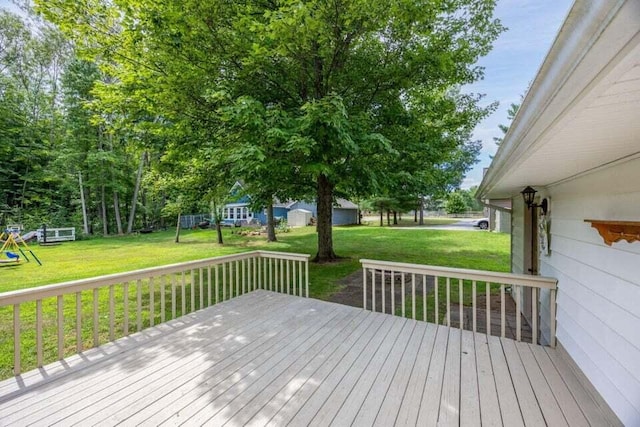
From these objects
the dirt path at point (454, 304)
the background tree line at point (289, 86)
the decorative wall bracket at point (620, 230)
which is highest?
the background tree line at point (289, 86)

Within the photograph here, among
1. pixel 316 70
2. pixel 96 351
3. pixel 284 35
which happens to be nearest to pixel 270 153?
pixel 284 35

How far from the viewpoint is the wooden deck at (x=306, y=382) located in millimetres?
2131

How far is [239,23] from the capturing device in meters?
4.62

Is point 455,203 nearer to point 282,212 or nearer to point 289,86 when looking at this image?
point 282,212

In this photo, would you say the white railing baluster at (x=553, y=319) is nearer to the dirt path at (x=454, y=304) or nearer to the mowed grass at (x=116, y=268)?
the dirt path at (x=454, y=304)

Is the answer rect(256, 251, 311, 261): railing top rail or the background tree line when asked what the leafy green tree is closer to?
the background tree line

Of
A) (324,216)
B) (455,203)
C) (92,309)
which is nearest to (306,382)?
(92,309)

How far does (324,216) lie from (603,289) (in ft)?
20.2

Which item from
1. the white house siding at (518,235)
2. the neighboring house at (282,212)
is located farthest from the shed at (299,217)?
the white house siding at (518,235)

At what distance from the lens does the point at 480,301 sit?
512 cm

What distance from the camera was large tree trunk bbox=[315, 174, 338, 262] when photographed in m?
7.77

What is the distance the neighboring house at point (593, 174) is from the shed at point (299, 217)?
21334 mm

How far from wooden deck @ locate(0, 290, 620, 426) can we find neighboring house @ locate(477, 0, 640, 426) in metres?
0.47

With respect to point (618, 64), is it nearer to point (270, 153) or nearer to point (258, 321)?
point (258, 321)
